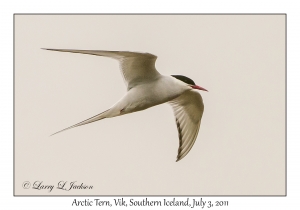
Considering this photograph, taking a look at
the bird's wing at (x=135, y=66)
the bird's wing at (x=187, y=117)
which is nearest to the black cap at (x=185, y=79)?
the bird's wing at (x=135, y=66)

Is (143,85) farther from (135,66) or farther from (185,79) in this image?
(185,79)

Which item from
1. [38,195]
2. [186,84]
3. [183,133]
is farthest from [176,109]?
[38,195]

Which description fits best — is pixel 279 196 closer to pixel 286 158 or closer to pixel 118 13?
pixel 286 158

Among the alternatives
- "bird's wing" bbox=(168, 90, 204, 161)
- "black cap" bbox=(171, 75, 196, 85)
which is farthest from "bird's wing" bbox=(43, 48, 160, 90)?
"bird's wing" bbox=(168, 90, 204, 161)

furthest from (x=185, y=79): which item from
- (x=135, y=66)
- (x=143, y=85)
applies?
(x=135, y=66)

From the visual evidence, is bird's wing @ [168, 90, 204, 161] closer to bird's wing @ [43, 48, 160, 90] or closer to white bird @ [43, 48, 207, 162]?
white bird @ [43, 48, 207, 162]
